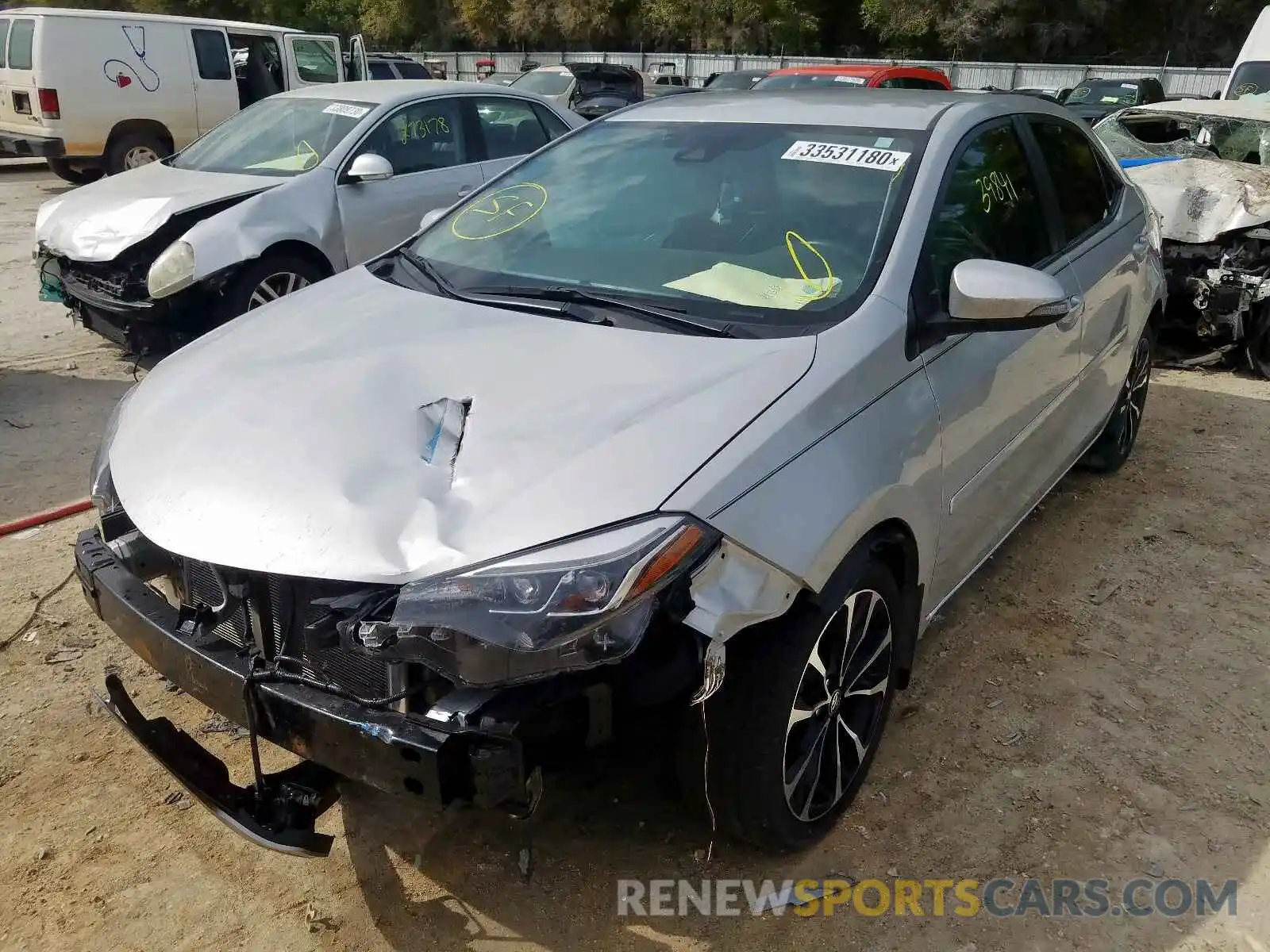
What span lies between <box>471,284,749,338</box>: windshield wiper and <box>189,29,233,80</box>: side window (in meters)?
11.9

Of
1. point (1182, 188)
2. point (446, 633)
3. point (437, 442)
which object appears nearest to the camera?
point (446, 633)

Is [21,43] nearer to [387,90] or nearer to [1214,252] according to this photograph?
[387,90]

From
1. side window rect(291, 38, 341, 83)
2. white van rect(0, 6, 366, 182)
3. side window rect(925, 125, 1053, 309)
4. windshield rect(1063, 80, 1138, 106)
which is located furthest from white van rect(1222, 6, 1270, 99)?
white van rect(0, 6, 366, 182)

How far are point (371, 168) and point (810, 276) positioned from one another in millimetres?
Result: 4139

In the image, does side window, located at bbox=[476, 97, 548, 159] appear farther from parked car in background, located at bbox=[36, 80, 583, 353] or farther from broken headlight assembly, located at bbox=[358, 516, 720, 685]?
broken headlight assembly, located at bbox=[358, 516, 720, 685]

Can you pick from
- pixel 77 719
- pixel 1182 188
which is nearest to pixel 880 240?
pixel 77 719

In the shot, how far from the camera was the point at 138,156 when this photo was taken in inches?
498

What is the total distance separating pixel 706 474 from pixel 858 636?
0.72m

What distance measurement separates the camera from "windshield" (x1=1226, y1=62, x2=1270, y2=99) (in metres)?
10.6

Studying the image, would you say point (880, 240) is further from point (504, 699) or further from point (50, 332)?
point (50, 332)

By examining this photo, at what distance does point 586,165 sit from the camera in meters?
3.46

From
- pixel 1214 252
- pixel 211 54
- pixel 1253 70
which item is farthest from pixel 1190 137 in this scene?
pixel 211 54

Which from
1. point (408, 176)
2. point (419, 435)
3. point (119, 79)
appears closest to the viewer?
point (419, 435)

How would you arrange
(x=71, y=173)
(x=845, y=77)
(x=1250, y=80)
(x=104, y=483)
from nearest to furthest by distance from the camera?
1. (x=104, y=483)
2. (x=1250, y=80)
3. (x=845, y=77)
4. (x=71, y=173)
